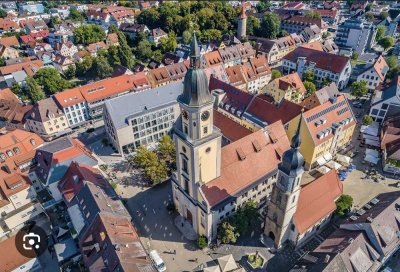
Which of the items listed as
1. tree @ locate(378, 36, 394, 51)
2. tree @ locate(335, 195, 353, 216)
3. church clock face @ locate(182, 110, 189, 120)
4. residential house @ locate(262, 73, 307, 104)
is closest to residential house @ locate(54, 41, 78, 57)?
residential house @ locate(262, 73, 307, 104)

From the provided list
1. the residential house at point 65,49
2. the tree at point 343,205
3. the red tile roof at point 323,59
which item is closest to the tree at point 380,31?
the red tile roof at point 323,59

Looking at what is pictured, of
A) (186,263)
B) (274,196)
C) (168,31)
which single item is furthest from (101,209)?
(168,31)

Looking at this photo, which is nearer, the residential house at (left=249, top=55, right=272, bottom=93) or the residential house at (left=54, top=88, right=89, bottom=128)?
the residential house at (left=54, top=88, right=89, bottom=128)

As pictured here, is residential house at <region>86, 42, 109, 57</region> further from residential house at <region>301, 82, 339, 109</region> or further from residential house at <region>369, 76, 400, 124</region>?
residential house at <region>369, 76, 400, 124</region>

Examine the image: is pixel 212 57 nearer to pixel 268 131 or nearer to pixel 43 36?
pixel 268 131

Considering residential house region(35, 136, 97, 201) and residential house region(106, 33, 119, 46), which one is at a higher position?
residential house region(106, 33, 119, 46)
